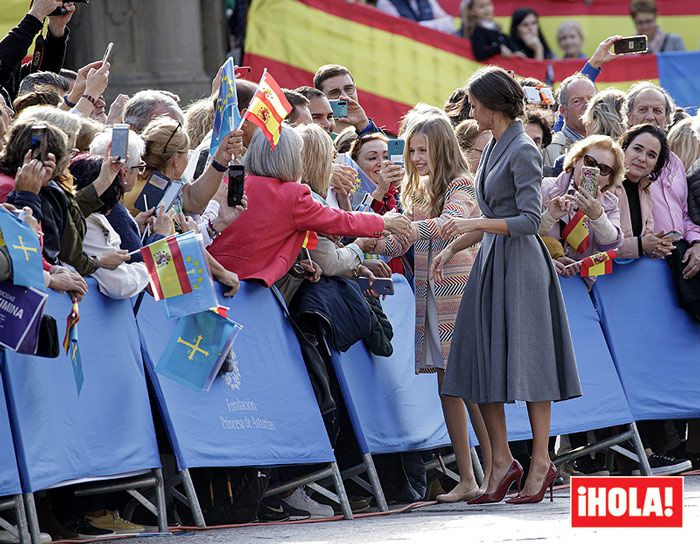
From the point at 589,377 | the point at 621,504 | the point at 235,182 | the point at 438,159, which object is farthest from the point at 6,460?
the point at 589,377

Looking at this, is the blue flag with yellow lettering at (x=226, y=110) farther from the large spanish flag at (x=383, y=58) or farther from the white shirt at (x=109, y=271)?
the large spanish flag at (x=383, y=58)

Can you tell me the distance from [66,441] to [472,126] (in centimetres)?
387

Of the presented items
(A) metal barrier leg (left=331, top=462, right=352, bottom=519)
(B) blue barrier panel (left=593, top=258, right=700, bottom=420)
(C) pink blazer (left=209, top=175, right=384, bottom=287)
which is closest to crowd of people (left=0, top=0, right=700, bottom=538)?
(C) pink blazer (left=209, top=175, right=384, bottom=287)

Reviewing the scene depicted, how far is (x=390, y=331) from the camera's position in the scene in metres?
9.00

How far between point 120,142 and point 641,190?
4112 millimetres

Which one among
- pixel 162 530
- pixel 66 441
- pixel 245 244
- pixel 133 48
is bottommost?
pixel 162 530

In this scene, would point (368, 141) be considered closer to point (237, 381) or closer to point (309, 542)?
point (237, 381)

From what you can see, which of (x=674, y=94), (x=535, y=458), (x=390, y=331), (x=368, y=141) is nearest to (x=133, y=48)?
(x=674, y=94)

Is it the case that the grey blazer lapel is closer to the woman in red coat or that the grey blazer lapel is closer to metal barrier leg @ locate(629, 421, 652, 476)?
the woman in red coat

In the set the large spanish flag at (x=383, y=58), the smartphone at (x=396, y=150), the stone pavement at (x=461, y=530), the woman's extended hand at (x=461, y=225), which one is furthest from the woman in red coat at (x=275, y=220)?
the large spanish flag at (x=383, y=58)

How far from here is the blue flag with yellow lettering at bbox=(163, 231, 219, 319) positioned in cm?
743

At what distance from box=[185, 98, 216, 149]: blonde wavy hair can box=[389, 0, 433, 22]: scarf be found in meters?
7.50

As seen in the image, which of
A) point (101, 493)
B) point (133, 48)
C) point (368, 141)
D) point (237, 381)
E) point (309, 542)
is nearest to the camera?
point (309, 542)

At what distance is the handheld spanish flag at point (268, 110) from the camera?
8.04 metres
